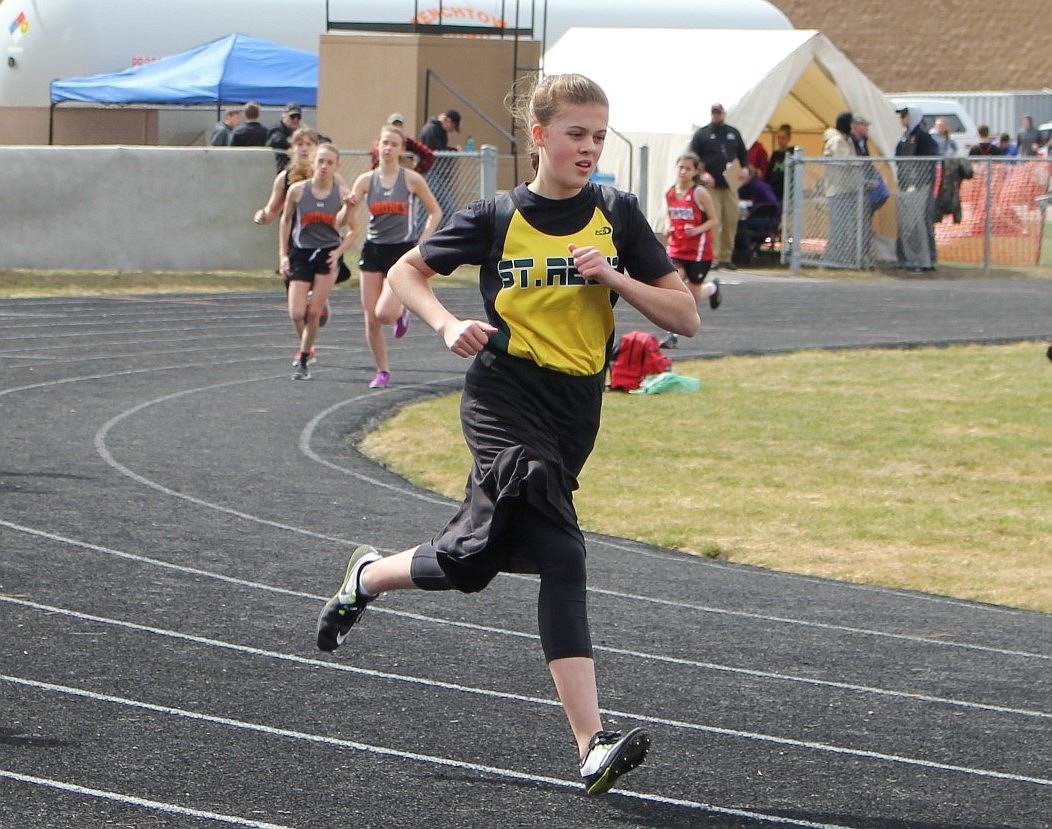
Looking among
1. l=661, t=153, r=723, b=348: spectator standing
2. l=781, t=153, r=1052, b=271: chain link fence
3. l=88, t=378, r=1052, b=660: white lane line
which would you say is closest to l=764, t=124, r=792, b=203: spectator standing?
l=781, t=153, r=1052, b=271: chain link fence

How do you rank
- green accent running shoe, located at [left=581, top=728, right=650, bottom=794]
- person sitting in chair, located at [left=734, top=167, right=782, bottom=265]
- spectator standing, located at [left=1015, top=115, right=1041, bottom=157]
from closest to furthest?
green accent running shoe, located at [left=581, top=728, right=650, bottom=794] → person sitting in chair, located at [left=734, top=167, right=782, bottom=265] → spectator standing, located at [left=1015, top=115, right=1041, bottom=157]

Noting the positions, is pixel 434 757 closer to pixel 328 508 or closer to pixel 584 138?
pixel 584 138

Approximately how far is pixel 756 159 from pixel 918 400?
50.4ft

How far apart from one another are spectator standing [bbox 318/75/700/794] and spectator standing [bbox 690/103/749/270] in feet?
68.0

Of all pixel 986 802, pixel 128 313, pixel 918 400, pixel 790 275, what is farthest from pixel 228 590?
pixel 790 275

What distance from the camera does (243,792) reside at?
193 inches

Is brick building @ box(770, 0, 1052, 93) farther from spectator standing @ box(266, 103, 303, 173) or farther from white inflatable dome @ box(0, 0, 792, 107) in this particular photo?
spectator standing @ box(266, 103, 303, 173)

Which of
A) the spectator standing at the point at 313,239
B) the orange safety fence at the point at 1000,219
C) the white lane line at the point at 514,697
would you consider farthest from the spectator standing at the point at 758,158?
the white lane line at the point at 514,697

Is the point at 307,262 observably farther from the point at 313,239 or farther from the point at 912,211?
the point at 912,211

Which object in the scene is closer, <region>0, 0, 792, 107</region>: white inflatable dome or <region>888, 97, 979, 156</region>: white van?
<region>0, 0, 792, 107</region>: white inflatable dome

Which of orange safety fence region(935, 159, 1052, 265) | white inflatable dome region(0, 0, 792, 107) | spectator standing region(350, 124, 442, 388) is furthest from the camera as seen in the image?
white inflatable dome region(0, 0, 792, 107)

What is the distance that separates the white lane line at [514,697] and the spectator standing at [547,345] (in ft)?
2.90

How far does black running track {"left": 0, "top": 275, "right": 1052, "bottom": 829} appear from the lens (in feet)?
16.2

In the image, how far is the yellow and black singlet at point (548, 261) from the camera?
16.3 feet
